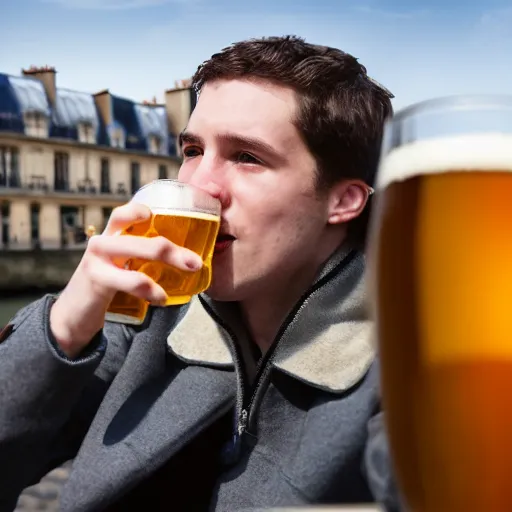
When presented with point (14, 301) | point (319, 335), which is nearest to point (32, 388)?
point (319, 335)

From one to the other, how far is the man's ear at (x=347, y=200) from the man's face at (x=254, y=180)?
0.12 feet

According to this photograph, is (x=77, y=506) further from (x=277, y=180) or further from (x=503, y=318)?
(x=503, y=318)

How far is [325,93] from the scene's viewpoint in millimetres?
1453

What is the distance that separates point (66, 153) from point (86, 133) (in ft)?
3.31

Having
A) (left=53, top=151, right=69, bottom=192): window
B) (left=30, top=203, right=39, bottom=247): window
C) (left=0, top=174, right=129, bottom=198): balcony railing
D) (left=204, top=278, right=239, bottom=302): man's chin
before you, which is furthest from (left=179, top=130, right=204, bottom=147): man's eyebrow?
(left=53, top=151, right=69, bottom=192): window

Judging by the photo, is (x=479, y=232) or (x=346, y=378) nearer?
(x=479, y=232)

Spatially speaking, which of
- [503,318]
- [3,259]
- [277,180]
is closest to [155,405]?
[277,180]

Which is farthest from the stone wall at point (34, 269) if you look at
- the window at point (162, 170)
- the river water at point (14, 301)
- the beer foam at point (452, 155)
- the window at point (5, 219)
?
the beer foam at point (452, 155)

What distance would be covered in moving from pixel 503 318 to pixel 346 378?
2.92ft

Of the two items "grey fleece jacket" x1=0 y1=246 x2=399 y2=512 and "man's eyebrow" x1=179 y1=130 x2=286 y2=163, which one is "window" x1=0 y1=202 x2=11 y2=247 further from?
"man's eyebrow" x1=179 y1=130 x2=286 y2=163

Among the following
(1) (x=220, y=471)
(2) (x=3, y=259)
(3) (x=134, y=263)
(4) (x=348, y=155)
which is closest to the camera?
(3) (x=134, y=263)

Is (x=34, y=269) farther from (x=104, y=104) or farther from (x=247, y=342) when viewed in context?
(x=247, y=342)

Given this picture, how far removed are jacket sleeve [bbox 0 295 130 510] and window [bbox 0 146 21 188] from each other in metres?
22.0

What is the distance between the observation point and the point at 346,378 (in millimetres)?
1282
